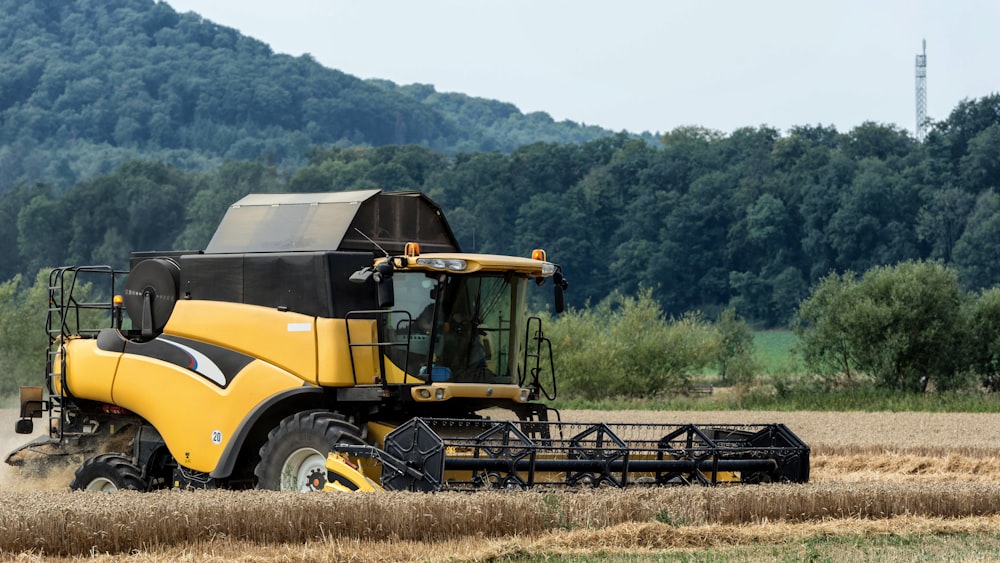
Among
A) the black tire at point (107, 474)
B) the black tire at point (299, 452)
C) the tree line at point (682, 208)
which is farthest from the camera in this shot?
the tree line at point (682, 208)

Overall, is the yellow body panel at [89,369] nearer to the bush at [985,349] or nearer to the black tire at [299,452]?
the black tire at [299,452]

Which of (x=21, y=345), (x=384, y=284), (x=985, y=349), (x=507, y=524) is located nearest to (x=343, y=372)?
(x=384, y=284)

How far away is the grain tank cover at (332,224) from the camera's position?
1379cm

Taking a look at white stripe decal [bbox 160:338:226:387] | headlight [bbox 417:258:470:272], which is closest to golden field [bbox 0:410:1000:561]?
white stripe decal [bbox 160:338:226:387]

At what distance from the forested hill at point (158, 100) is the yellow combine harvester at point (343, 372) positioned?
392ft

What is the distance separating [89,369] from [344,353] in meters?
3.71

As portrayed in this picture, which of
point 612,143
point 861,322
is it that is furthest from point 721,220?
point 861,322

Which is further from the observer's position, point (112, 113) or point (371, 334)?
point (112, 113)

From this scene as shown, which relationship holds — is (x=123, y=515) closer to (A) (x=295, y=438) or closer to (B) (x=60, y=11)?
(A) (x=295, y=438)

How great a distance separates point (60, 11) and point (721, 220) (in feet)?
453

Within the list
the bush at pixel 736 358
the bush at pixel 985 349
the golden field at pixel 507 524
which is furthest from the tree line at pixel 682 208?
the golden field at pixel 507 524

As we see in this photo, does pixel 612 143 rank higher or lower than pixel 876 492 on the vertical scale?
higher

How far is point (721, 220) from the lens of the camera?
9106cm

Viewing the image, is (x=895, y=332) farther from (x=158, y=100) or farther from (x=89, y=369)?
(x=158, y=100)
